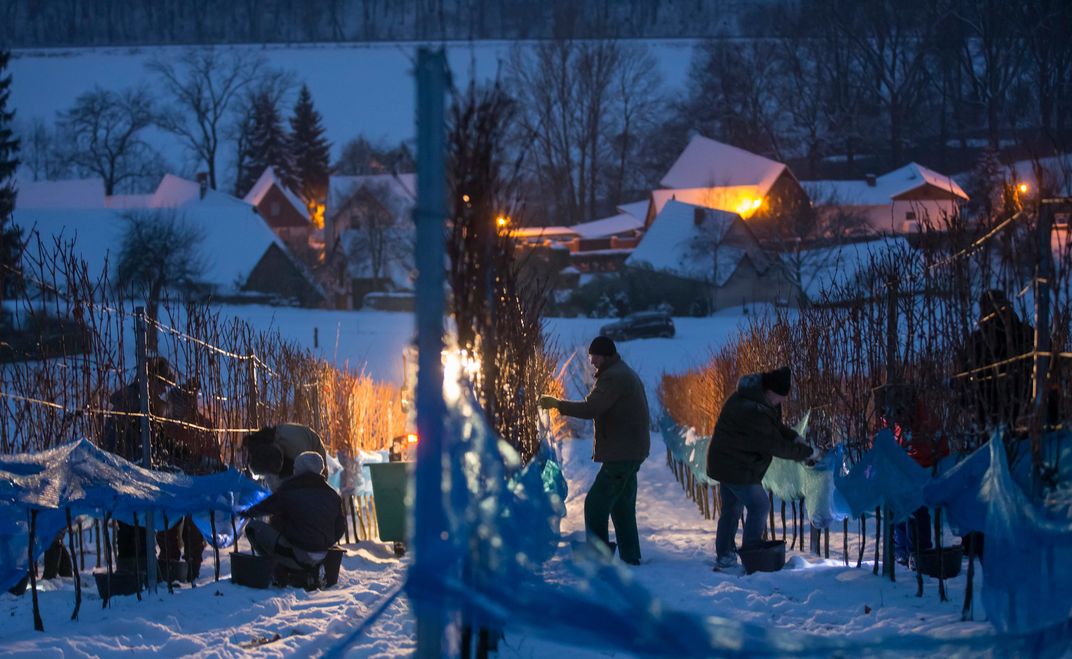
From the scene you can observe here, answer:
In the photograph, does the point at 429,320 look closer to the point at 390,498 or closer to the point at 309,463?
the point at 309,463

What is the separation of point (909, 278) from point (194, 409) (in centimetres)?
484

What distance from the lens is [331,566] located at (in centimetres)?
709

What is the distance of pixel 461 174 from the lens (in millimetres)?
4133

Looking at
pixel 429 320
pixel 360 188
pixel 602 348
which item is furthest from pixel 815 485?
pixel 360 188

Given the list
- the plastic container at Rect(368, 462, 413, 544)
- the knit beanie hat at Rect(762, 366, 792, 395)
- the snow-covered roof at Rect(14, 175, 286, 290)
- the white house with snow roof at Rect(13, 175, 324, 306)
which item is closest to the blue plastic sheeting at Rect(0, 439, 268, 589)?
the plastic container at Rect(368, 462, 413, 544)

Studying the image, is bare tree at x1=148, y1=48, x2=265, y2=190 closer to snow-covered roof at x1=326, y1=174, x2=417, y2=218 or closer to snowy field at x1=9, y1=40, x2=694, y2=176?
snowy field at x1=9, y1=40, x2=694, y2=176

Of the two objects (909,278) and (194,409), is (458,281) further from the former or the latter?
(194,409)

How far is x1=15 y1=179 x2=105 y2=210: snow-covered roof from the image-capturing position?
5388cm

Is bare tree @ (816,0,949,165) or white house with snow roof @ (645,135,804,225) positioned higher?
bare tree @ (816,0,949,165)

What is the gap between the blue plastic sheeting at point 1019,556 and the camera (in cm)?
423

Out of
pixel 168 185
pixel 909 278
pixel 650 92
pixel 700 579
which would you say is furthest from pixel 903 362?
pixel 650 92

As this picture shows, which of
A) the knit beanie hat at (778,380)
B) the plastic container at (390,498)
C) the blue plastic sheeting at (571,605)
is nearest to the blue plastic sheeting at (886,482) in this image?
the knit beanie hat at (778,380)

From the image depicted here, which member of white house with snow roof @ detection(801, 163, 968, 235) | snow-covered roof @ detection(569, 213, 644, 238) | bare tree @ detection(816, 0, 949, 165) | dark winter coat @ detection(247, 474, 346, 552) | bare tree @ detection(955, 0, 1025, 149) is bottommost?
dark winter coat @ detection(247, 474, 346, 552)

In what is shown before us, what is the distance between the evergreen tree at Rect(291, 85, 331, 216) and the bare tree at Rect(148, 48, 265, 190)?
27.8ft
